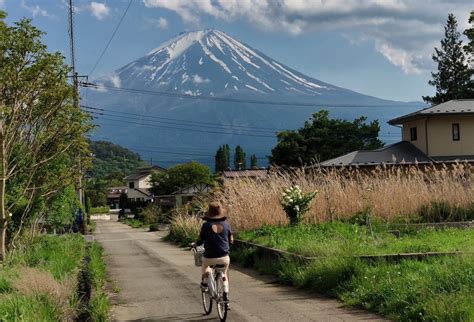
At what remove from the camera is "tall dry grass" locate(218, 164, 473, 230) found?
645 inches

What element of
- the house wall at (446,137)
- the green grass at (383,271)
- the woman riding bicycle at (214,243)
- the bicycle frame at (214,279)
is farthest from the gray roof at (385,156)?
the bicycle frame at (214,279)

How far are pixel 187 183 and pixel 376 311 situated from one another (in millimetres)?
74614

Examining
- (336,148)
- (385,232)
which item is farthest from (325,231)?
(336,148)

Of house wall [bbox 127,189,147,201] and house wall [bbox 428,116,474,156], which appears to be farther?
house wall [bbox 127,189,147,201]

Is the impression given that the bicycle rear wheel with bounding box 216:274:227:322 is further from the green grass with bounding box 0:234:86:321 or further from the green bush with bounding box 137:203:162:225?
the green bush with bounding box 137:203:162:225

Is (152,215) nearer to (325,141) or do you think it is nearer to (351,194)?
(325,141)

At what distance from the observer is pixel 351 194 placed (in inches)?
670

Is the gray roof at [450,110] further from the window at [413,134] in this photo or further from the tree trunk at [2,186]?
the tree trunk at [2,186]

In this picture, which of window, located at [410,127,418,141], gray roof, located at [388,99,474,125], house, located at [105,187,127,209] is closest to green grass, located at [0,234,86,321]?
gray roof, located at [388,99,474,125]

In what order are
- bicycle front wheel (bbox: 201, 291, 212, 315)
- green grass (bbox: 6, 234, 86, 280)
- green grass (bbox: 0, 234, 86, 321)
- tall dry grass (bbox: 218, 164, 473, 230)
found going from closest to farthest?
green grass (bbox: 0, 234, 86, 321) < bicycle front wheel (bbox: 201, 291, 212, 315) < green grass (bbox: 6, 234, 86, 280) < tall dry grass (bbox: 218, 164, 473, 230)

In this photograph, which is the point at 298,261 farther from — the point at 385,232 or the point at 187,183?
the point at 187,183

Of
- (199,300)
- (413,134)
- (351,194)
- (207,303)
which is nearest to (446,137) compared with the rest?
(413,134)

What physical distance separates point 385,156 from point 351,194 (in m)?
18.1

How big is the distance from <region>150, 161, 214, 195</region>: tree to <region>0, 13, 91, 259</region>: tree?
60352 millimetres
